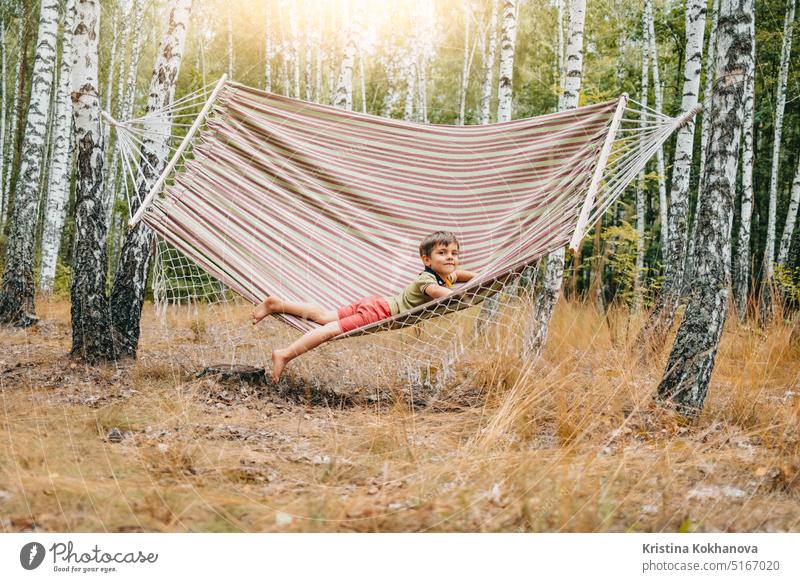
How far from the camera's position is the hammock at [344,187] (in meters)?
2.29

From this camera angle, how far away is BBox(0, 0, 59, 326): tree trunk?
12.5ft

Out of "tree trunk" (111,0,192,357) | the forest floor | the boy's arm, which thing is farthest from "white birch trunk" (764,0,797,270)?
"tree trunk" (111,0,192,357)

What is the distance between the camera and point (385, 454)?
162cm

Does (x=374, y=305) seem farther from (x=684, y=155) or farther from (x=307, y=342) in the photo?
(x=684, y=155)

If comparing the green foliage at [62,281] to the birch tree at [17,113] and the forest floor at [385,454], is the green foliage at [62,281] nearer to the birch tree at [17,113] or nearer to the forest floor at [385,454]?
the birch tree at [17,113]

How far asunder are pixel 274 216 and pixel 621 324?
80.2 inches

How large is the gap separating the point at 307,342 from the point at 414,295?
455 millimetres

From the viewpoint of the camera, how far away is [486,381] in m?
2.41

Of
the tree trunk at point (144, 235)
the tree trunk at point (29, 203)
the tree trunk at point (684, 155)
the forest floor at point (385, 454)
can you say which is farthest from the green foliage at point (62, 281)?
the tree trunk at point (684, 155)

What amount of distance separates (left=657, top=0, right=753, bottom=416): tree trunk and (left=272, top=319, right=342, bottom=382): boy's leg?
1.18 metres

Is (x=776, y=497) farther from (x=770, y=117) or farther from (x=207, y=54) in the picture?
(x=207, y=54)
